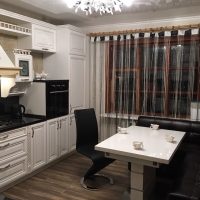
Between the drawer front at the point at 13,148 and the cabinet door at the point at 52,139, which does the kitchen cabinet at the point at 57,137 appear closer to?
the cabinet door at the point at 52,139

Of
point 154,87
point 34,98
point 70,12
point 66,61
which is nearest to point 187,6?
point 154,87

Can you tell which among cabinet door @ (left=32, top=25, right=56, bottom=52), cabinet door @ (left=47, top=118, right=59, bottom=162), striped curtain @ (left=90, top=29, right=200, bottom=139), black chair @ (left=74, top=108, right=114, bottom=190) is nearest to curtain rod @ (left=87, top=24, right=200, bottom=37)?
striped curtain @ (left=90, top=29, right=200, bottom=139)

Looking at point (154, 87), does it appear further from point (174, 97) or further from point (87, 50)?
point (87, 50)

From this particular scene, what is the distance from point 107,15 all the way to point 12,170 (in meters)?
2.94

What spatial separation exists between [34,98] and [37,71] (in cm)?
65

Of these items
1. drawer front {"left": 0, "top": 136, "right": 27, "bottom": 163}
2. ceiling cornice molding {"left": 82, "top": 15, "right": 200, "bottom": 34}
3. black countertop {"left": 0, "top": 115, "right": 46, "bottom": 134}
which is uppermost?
ceiling cornice molding {"left": 82, "top": 15, "right": 200, "bottom": 34}

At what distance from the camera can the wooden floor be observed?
2904 millimetres

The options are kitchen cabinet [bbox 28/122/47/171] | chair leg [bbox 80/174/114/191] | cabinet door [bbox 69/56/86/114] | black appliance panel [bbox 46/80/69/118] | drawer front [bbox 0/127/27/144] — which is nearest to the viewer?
drawer front [bbox 0/127/27/144]

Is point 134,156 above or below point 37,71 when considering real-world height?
below

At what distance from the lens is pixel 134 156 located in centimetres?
225

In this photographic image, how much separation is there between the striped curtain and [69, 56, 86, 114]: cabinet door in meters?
0.21

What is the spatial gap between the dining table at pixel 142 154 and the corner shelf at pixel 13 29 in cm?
209

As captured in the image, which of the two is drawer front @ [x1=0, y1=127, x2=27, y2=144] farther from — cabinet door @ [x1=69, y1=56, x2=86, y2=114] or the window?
the window

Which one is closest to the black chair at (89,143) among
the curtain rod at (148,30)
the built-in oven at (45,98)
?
the built-in oven at (45,98)
